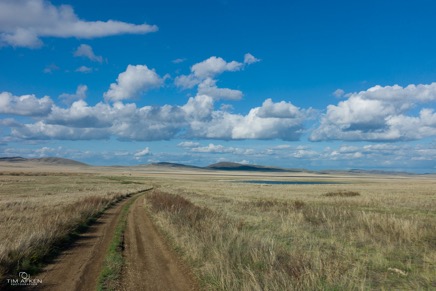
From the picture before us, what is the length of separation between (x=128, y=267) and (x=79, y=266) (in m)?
1.55

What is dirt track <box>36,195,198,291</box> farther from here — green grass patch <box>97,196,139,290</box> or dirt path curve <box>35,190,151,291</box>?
green grass patch <box>97,196,139,290</box>

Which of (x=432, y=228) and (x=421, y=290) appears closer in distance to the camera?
(x=421, y=290)

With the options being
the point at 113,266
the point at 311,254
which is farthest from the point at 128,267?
the point at 311,254

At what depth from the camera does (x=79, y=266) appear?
11258 mm

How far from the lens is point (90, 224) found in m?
20.9

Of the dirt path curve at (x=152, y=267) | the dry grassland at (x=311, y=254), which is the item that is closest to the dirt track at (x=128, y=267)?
the dirt path curve at (x=152, y=267)

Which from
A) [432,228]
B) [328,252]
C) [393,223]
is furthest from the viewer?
[393,223]

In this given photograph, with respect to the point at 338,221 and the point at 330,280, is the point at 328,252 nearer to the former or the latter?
the point at 330,280

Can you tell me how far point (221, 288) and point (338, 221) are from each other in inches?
546

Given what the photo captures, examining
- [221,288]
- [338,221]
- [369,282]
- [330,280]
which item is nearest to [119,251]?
[221,288]

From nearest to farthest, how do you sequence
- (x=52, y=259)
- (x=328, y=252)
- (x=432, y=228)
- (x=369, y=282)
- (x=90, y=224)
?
(x=369, y=282) → (x=52, y=259) → (x=328, y=252) → (x=432, y=228) → (x=90, y=224)

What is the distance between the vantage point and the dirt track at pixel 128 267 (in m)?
9.59

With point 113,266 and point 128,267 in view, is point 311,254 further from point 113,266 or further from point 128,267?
point 113,266

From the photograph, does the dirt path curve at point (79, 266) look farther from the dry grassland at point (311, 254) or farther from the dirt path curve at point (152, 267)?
the dry grassland at point (311, 254)
